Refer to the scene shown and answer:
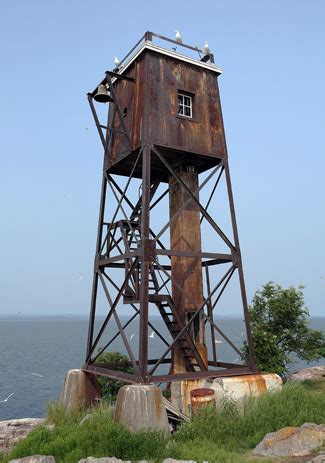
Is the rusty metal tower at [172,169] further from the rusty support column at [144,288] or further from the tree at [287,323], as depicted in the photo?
the tree at [287,323]

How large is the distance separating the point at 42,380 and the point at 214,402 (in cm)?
4529

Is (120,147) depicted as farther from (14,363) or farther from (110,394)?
(14,363)

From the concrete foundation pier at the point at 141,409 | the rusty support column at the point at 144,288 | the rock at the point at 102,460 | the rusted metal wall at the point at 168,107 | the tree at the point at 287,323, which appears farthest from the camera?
the tree at the point at 287,323

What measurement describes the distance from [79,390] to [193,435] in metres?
5.27

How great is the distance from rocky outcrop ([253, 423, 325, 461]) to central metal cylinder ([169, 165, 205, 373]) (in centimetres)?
475

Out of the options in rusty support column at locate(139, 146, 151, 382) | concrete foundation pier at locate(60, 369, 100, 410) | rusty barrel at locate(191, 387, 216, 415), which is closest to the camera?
rusty support column at locate(139, 146, 151, 382)

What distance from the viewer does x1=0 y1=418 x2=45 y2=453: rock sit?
13652 millimetres

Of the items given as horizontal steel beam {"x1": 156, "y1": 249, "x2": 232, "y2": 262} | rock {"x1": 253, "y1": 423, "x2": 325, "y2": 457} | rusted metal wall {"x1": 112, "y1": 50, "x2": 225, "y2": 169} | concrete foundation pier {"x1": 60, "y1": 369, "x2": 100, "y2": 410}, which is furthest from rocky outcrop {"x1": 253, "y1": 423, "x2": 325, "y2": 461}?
rusted metal wall {"x1": 112, "y1": 50, "x2": 225, "y2": 169}

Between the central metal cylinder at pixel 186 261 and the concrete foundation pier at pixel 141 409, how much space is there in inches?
136

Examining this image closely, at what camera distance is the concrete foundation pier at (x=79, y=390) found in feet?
47.7

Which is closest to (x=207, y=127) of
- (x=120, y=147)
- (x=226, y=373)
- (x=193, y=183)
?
(x=193, y=183)

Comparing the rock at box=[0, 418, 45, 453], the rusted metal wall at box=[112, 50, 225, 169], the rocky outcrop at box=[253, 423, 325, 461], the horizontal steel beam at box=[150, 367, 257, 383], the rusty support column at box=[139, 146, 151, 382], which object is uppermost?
the rusted metal wall at box=[112, 50, 225, 169]

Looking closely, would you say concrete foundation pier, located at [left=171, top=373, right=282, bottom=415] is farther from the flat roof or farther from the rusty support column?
the flat roof

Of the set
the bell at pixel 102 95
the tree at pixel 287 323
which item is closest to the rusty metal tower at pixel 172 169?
the bell at pixel 102 95
